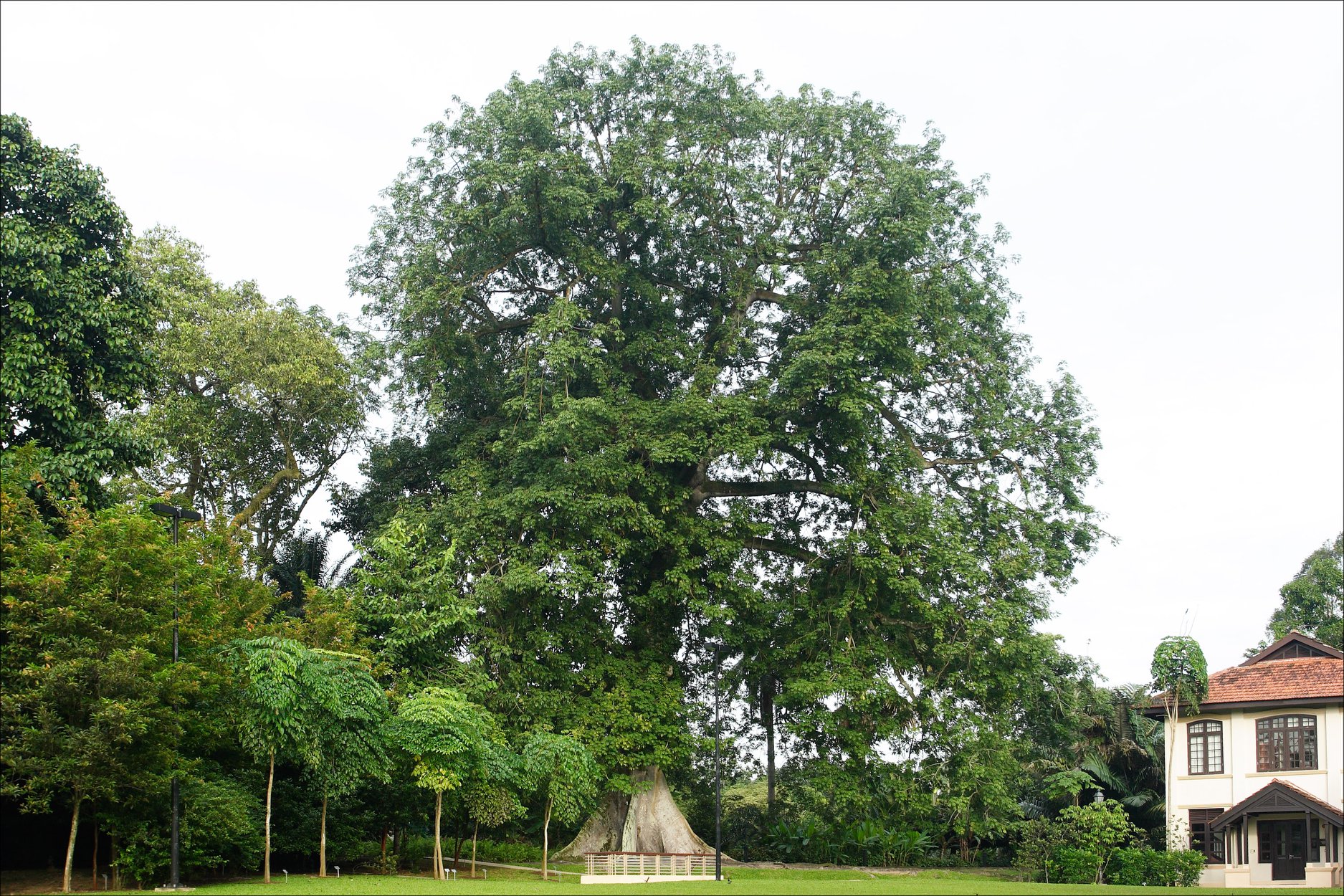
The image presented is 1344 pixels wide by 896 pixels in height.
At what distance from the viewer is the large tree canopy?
30516mm

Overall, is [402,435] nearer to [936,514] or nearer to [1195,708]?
[936,514]

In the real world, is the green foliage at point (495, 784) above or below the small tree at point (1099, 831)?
above

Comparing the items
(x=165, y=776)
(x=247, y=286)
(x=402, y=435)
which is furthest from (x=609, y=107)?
(x=165, y=776)

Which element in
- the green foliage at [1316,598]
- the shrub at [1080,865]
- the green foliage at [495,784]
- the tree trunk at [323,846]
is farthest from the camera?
the green foliage at [1316,598]

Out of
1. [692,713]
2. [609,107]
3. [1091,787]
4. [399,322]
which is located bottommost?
[1091,787]

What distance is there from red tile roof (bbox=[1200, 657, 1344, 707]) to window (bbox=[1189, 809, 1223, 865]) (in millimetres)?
3021

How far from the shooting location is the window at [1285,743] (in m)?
35.3

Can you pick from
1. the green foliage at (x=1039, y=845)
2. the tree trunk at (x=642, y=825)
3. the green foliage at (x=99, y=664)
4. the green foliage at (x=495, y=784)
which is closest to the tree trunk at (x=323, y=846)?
the green foliage at (x=99, y=664)

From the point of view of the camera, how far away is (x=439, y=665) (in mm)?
30609

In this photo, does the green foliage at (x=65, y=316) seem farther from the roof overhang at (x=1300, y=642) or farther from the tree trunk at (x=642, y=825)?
the roof overhang at (x=1300, y=642)

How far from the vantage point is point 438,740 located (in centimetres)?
2583

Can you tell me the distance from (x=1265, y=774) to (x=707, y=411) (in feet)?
64.0

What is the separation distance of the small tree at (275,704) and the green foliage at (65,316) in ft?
19.5

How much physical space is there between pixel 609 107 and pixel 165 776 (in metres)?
19.8
